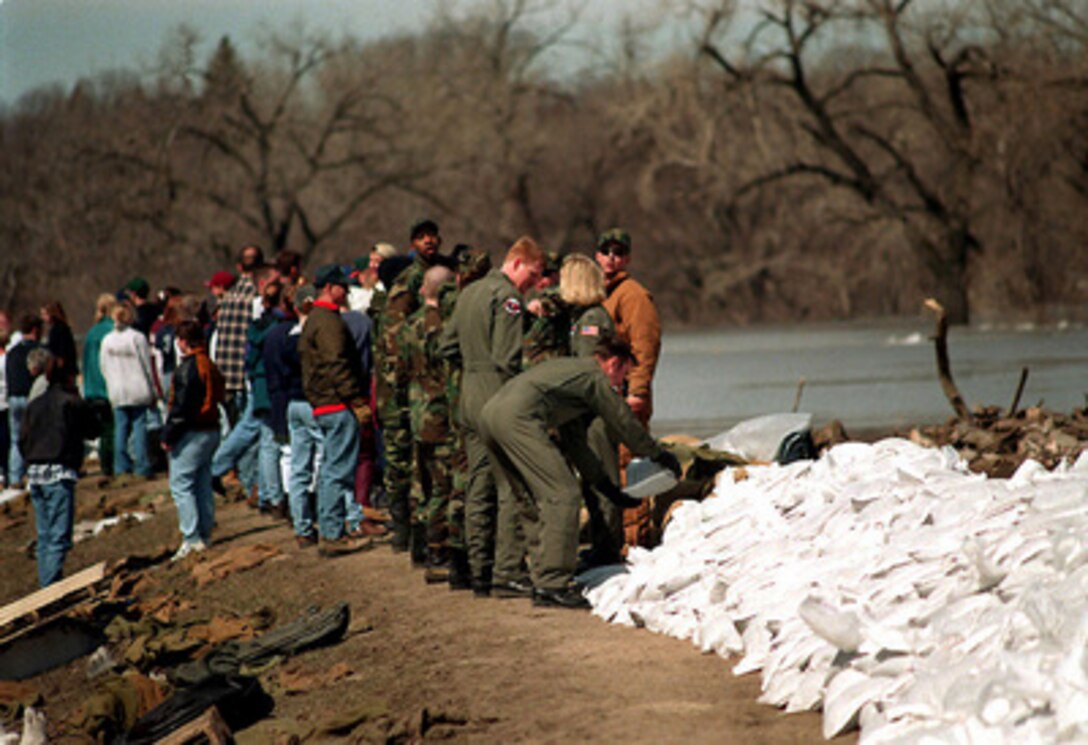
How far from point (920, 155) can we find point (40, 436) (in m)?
45.2

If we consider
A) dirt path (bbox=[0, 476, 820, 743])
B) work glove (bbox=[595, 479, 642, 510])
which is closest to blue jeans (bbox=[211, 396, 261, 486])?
dirt path (bbox=[0, 476, 820, 743])

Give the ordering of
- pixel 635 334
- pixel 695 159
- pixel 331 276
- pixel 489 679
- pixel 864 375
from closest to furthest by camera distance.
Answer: pixel 489 679
pixel 635 334
pixel 331 276
pixel 864 375
pixel 695 159

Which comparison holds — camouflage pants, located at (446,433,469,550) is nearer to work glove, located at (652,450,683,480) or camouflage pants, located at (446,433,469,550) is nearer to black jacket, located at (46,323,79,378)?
work glove, located at (652,450,683,480)

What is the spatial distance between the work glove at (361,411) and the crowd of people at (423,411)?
2cm

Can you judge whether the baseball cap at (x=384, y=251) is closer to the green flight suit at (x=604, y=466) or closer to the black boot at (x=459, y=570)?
the green flight suit at (x=604, y=466)

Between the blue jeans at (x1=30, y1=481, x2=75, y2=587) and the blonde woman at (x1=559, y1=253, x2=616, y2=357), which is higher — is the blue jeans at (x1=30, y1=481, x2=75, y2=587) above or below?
below

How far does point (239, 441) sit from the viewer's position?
48.9 feet

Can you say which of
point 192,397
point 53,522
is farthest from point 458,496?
point 53,522

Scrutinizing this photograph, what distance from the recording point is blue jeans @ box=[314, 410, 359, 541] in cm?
1230

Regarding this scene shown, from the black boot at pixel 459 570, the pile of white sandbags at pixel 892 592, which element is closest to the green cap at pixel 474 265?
the black boot at pixel 459 570

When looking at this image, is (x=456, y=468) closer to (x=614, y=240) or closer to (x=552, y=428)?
(x=552, y=428)

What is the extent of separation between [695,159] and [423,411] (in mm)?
47909

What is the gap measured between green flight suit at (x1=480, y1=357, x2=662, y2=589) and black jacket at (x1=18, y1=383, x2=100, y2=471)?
4.76m

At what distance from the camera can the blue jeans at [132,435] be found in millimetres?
18438
